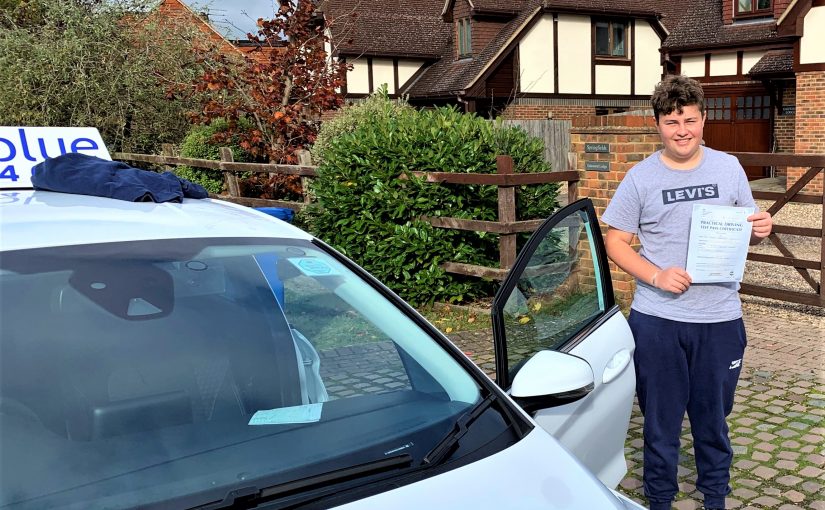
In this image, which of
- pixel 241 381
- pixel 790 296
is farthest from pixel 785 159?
pixel 241 381

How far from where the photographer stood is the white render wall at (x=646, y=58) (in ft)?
103

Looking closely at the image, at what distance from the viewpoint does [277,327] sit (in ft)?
8.51

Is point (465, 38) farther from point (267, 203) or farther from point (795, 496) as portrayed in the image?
point (795, 496)

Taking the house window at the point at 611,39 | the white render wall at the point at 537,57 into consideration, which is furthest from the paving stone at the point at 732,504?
the house window at the point at 611,39

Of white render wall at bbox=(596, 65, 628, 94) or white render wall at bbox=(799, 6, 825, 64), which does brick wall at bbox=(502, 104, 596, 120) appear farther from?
white render wall at bbox=(799, 6, 825, 64)

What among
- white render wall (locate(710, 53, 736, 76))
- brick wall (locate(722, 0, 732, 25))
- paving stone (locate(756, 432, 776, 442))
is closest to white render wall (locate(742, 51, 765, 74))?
white render wall (locate(710, 53, 736, 76))

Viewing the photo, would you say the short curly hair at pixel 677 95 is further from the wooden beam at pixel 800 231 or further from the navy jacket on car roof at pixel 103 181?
the wooden beam at pixel 800 231

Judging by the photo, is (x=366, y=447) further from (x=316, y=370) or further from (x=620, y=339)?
(x=620, y=339)

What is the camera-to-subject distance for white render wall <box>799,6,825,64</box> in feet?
61.9

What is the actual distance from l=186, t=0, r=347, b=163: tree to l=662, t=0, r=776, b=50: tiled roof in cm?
1478

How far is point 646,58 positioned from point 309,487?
106 feet

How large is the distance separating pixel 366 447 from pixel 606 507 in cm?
58

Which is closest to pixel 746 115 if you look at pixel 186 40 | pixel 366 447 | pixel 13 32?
pixel 186 40

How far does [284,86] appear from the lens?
13602mm
